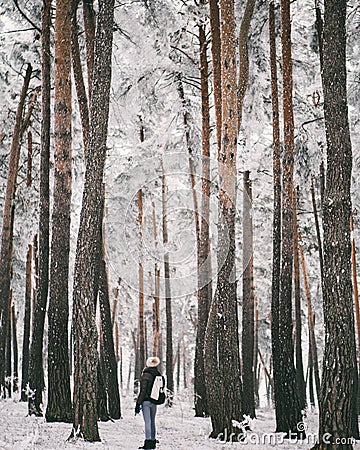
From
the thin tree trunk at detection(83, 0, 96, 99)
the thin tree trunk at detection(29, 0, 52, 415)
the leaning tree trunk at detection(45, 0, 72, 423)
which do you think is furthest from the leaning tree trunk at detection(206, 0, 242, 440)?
the thin tree trunk at detection(83, 0, 96, 99)

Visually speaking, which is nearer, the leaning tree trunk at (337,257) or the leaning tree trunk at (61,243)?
the leaning tree trunk at (337,257)

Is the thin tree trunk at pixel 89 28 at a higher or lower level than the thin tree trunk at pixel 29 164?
higher

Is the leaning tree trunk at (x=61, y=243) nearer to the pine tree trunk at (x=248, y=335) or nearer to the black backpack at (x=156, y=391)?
the black backpack at (x=156, y=391)

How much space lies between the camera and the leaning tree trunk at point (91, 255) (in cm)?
882

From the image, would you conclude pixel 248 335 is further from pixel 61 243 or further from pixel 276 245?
pixel 61 243

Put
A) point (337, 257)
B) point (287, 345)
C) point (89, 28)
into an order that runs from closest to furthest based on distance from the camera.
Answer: point (337, 257)
point (287, 345)
point (89, 28)

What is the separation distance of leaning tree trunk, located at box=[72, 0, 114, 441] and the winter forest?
0.02 meters

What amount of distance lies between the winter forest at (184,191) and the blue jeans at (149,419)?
0.29ft

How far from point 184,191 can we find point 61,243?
39.0 ft

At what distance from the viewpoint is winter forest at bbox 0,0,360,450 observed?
8445 millimetres

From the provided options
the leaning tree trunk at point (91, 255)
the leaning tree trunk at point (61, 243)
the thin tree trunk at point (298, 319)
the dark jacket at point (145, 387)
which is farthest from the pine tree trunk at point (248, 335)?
the leaning tree trunk at point (91, 255)

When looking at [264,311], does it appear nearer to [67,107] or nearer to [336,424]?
[67,107]

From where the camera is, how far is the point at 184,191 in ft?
74.9

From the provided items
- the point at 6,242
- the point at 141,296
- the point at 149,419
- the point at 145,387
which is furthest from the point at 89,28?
the point at 141,296
